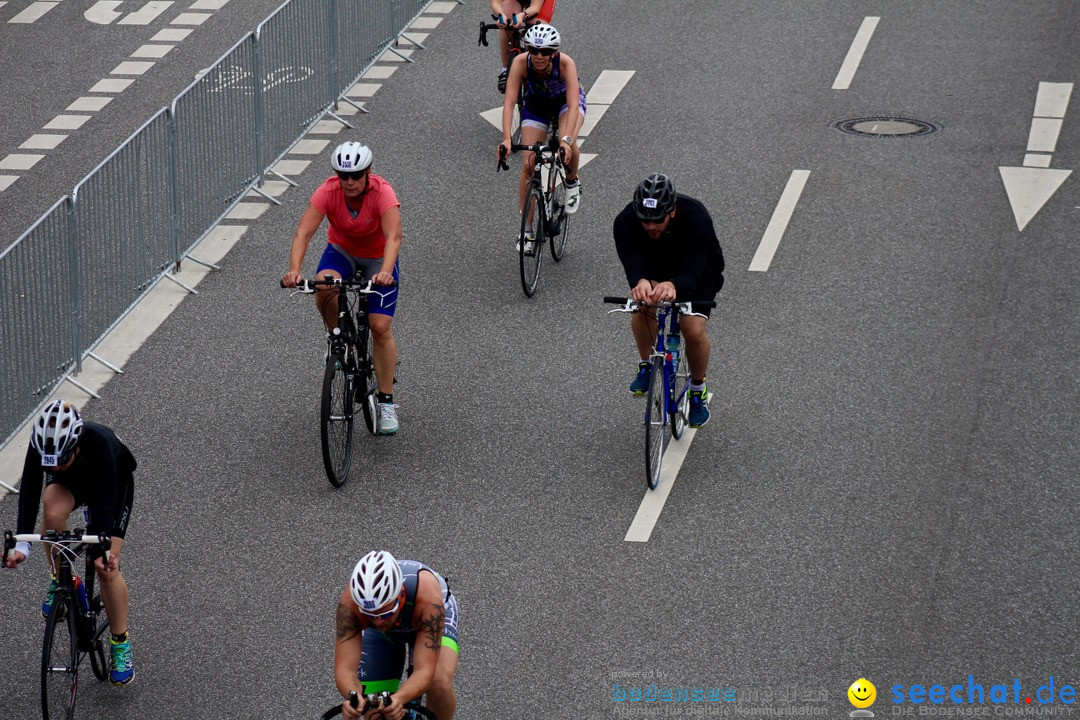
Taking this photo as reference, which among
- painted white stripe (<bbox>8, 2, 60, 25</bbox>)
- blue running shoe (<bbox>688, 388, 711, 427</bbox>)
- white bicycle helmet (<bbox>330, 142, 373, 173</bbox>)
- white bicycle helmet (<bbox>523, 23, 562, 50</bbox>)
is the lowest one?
painted white stripe (<bbox>8, 2, 60, 25</bbox>)

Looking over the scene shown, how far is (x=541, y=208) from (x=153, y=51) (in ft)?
28.7

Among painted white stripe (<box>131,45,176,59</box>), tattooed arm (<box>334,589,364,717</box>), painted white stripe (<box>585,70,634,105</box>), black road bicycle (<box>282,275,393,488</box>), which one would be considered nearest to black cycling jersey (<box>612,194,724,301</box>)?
black road bicycle (<box>282,275,393,488</box>)

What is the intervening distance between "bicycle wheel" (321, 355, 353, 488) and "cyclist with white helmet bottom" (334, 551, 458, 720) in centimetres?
299

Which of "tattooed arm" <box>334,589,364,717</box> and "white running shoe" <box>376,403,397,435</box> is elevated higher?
"tattooed arm" <box>334,589,364,717</box>

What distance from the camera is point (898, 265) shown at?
14367 mm

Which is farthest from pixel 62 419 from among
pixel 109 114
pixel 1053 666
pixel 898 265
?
pixel 109 114

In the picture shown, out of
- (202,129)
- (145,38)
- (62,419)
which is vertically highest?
(62,419)

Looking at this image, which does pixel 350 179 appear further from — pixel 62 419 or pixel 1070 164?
pixel 1070 164

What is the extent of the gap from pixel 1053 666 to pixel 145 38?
15835 millimetres

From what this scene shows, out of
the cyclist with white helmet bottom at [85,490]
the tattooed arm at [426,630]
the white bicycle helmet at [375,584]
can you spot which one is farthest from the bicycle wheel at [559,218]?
the white bicycle helmet at [375,584]

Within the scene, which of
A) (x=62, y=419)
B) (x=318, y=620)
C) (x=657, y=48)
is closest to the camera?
(x=62, y=419)

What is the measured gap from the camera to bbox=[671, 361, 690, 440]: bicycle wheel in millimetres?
11086

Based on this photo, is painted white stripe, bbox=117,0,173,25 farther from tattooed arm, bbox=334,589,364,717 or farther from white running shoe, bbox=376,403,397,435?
tattooed arm, bbox=334,589,364,717

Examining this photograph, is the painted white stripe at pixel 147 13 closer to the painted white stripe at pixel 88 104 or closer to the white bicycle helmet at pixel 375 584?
the painted white stripe at pixel 88 104
